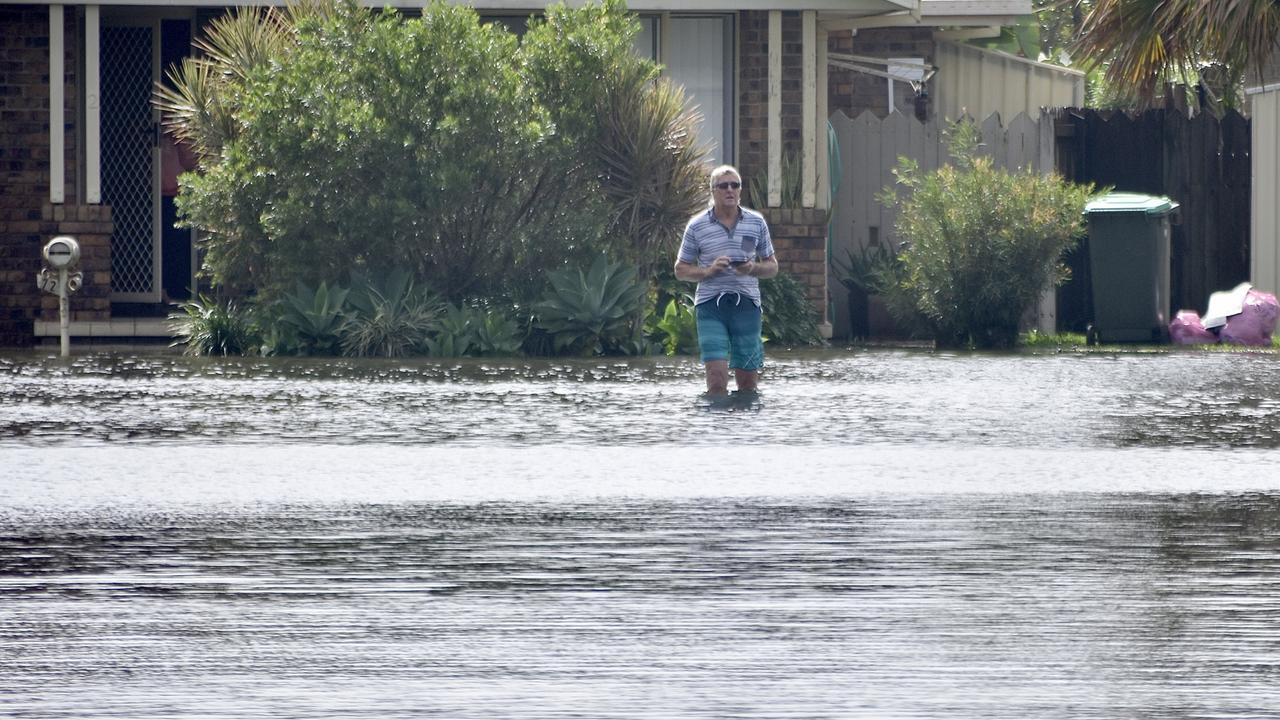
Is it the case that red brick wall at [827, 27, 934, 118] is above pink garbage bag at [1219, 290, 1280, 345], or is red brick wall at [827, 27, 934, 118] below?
above

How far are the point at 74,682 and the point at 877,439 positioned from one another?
6.45m

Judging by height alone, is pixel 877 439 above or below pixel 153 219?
below

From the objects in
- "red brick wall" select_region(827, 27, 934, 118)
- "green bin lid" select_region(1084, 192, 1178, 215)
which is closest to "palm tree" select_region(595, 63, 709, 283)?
"green bin lid" select_region(1084, 192, 1178, 215)

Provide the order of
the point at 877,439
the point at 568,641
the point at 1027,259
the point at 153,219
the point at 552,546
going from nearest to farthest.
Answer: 1. the point at 568,641
2. the point at 552,546
3. the point at 877,439
4. the point at 1027,259
5. the point at 153,219

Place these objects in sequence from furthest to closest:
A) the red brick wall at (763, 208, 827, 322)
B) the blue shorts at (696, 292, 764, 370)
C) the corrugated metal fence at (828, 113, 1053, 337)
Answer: the corrugated metal fence at (828, 113, 1053, 337), the red brick wall at (763, 208, 827, 322), the blue shorts at (696, 292, 764, 370)

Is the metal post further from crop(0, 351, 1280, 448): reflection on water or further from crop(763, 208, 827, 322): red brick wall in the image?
crop(763, 208, 827, 322): red brick wall

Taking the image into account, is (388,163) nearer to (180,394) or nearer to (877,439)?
(180,394)

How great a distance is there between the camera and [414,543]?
7965mm

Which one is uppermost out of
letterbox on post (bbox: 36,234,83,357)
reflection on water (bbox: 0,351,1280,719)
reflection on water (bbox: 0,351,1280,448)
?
letterbox on post (bbox: 36,234,83,357)

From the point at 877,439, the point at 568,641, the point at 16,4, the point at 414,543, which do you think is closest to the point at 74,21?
the point at 16,4

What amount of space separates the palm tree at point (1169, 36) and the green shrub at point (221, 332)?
7.92 metres

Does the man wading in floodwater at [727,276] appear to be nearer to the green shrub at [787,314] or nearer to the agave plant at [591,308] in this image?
the agave plant at [591,308]

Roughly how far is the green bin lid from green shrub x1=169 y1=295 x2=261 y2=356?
7400mm

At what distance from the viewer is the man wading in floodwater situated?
13.8 metres
